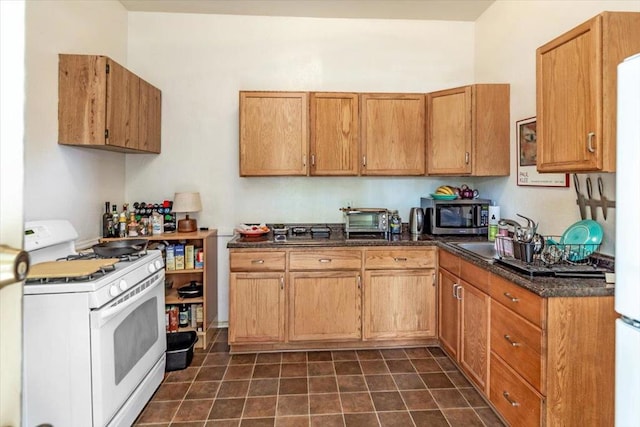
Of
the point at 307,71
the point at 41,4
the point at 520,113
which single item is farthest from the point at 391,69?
the point at 41,4

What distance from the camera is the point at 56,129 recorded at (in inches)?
97.3

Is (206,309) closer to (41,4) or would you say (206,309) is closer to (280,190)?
(280,190)

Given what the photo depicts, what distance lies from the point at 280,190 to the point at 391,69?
62.8 inches

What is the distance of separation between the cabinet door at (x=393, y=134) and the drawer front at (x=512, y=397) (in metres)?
1.70

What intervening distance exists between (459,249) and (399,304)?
695 mm

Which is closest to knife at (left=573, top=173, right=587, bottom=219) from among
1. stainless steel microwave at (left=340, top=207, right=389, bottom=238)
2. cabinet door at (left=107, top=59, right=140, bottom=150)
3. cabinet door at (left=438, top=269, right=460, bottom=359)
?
cabinet door at (left=438, top=269, right=460, bottom=359)

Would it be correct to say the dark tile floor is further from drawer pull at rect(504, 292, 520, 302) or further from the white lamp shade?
the white lamp shade

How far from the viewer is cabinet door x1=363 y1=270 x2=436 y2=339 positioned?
9.92ft

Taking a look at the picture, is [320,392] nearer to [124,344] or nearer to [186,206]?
[124,344]

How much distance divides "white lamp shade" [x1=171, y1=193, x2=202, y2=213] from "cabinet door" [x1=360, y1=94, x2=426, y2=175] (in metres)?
1.50

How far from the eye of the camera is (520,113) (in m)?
2.89

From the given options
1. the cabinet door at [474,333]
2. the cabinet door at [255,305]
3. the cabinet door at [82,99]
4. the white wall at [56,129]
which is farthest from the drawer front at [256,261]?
the cabinet door at [474,333]

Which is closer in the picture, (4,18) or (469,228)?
(4,18)

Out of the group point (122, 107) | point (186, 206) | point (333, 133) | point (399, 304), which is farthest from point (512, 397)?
point (122, 107)
